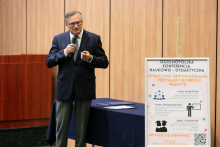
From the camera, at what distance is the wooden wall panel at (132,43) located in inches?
135

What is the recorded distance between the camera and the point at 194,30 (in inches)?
119

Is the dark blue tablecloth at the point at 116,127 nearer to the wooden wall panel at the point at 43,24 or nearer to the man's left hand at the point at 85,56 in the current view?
the man's left hand at the point at 85,56

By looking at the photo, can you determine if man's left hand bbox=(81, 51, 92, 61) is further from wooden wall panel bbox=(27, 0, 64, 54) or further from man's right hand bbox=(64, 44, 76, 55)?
wooden wall panel bbox=(27, 0, 64, 54)

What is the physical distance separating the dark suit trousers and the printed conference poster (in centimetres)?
79

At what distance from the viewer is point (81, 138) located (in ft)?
8.52

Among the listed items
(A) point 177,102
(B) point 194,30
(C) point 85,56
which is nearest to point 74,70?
(C) point 85,56

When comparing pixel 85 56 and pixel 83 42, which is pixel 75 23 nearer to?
pixel 83 42

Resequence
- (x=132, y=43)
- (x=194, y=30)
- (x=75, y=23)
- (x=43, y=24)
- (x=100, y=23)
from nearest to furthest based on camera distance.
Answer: (x=75, y=23), (x=194, y=30), (x=132, y=43), (x=100, y=23), (x=43, y=24)

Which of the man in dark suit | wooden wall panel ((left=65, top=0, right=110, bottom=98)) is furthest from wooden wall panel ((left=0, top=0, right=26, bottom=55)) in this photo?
the man in dark suit

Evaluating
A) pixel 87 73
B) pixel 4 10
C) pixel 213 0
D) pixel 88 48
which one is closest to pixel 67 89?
pixel 87 73

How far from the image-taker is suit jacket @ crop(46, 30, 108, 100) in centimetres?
253

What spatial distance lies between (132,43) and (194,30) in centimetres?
90

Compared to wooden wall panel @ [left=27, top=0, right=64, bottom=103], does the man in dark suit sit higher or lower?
lower

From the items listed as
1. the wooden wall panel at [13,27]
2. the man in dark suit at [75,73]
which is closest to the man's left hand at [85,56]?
the man in dark suit at [75,73]
